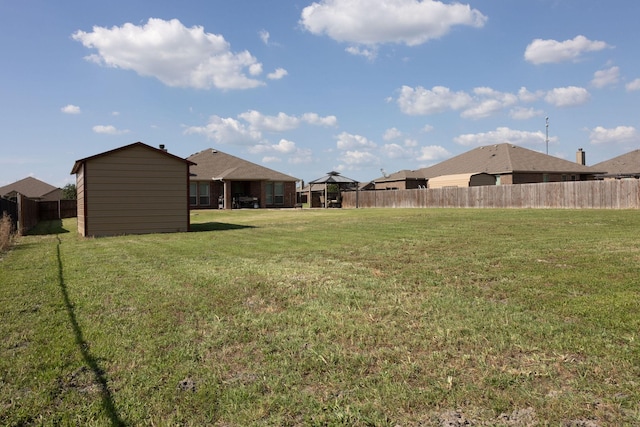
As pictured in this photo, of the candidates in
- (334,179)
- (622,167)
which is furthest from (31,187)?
(622,167)

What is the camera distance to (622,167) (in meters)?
42.8

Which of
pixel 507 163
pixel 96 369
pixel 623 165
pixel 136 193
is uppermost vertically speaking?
pixel 623 165

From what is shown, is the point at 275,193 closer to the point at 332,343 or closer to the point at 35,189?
the point at 332,343

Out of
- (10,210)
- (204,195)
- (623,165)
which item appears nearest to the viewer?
(10,210)

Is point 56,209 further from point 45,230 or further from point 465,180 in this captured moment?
point 465,180

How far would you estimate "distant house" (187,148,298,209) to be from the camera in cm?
3572

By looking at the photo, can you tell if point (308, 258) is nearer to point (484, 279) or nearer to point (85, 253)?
point (484, 279)

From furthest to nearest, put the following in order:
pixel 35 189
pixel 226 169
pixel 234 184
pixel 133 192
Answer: pixel 35 189
pixel 226 169
pixel 234 184
pixel 133 192

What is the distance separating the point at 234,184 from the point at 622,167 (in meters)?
37.2

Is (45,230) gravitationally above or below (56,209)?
below

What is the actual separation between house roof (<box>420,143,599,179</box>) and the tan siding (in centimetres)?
2899

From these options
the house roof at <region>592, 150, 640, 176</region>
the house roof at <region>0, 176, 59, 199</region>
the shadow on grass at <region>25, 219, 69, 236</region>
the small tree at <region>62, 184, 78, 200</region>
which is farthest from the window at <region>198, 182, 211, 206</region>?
the house roof at <region>592, 150, 640, 176</region>

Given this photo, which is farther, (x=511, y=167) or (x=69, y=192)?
(x=69, y=192)

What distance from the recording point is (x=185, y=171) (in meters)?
18.2
